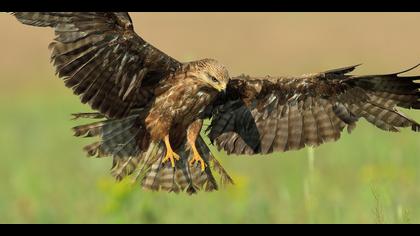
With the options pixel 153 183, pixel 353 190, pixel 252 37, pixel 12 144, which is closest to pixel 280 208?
pixel 353 190

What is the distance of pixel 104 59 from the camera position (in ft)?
29.7

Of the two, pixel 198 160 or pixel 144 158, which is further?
pixel 144 158

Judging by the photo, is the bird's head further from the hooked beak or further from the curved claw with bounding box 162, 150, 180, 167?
the curved claw with bounding box 162, 150, 180, 167

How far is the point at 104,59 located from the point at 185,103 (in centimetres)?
83

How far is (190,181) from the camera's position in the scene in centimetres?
1015

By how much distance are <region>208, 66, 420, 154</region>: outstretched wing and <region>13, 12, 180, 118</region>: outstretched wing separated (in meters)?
0.94

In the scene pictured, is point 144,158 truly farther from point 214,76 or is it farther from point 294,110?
point 294,110

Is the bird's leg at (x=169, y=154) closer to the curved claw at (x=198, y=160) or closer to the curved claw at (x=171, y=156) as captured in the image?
the curved claw at (x=171, y=156)

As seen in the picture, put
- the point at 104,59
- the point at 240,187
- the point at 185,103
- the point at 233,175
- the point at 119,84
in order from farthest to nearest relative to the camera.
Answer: the point at 233,175
the point at 240,187
the point at 185,103
the point at 119,84
the point at 104,59

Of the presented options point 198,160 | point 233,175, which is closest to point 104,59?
point 198,160

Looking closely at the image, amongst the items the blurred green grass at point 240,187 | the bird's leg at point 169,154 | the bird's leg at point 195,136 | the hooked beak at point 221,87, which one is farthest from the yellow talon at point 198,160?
the blurred green grass at point 240,187

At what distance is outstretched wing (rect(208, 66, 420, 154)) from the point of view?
10164mm
